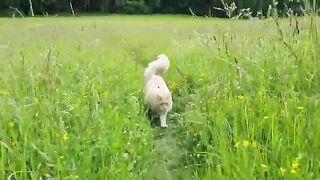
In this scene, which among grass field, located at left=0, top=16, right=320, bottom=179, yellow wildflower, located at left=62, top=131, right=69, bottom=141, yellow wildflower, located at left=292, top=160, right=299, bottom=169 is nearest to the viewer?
yellow wildflower, located at left=292, top=160, right=299, bottom=169

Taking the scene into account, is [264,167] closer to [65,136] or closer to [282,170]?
[282,170]

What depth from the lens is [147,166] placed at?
3748 millimetres

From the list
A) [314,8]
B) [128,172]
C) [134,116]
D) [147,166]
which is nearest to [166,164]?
[147,166]

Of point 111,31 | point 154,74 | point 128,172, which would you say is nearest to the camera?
point 128,172

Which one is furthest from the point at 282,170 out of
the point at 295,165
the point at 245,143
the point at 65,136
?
the point at 65,136

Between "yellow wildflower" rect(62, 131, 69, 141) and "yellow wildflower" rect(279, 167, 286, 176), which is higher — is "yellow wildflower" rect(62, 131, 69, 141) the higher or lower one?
the higher one

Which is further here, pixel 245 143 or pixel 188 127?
pixel 188 127

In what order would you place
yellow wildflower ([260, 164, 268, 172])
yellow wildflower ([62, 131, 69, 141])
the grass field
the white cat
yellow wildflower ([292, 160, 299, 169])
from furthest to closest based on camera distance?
the white cat
yellow wildflower ([62, 131, 69, 141])
the grass field
yellow wildflower ([260, 164, 268, 172])
yellow wildflower ([292, 160, 299, 169])

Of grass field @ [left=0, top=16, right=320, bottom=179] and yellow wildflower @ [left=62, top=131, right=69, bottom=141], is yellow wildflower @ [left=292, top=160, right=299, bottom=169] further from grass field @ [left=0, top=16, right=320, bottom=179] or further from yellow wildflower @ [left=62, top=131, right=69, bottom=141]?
yellow wildflower @ [left=62, top=131, right=69, bottom=141]

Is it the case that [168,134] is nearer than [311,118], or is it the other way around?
[311,118]

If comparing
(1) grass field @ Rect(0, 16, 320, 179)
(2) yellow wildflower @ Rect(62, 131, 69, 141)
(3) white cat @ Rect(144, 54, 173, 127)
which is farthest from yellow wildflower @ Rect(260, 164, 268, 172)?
(3) white cat @ Rect(144, 54, 173, 127)

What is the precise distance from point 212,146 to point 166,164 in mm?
361

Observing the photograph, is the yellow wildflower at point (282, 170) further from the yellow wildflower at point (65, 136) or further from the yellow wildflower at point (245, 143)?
the yellow wildflower at point (65, 136)

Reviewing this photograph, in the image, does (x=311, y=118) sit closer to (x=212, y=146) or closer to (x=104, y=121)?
(x=212, y=146)
